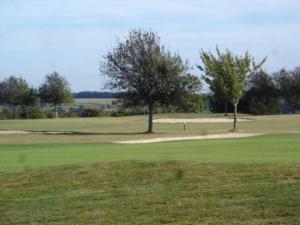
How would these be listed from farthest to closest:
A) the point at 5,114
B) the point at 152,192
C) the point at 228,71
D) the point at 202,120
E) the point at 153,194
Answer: the point at 5,114
the point at 202,120
the point at 228,71
the point at 152,192
the point at 153,194

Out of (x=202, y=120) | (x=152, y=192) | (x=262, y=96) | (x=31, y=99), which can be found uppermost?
(x=262, y=96)

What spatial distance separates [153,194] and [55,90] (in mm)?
75828

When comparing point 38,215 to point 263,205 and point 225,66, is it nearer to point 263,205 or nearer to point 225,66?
point 263,205

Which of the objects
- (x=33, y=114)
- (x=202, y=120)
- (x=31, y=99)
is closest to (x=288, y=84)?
(x=202, y=120)

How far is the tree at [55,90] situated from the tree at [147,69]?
39.5 meters

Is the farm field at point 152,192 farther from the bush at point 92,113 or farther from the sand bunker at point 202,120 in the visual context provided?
the bush at point 92,113

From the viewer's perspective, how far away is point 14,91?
292 ft

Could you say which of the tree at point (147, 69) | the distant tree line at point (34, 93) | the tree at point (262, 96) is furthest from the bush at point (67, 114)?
the tree at point (147, 69)

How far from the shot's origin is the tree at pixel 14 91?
89062 mm

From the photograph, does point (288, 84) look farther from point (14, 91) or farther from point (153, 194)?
point (153, 194)

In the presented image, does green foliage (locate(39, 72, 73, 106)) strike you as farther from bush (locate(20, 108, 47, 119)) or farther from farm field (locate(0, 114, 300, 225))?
farm field (locate(0, 114, 300, 225))

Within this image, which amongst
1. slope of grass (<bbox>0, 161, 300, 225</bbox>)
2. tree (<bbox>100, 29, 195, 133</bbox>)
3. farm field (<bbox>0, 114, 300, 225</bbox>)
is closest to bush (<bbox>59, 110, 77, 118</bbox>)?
tree (<bbox>100, 29, 195, 133</bbox>)

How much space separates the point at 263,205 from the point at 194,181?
3.18 m

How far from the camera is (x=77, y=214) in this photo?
10609 millimetres
